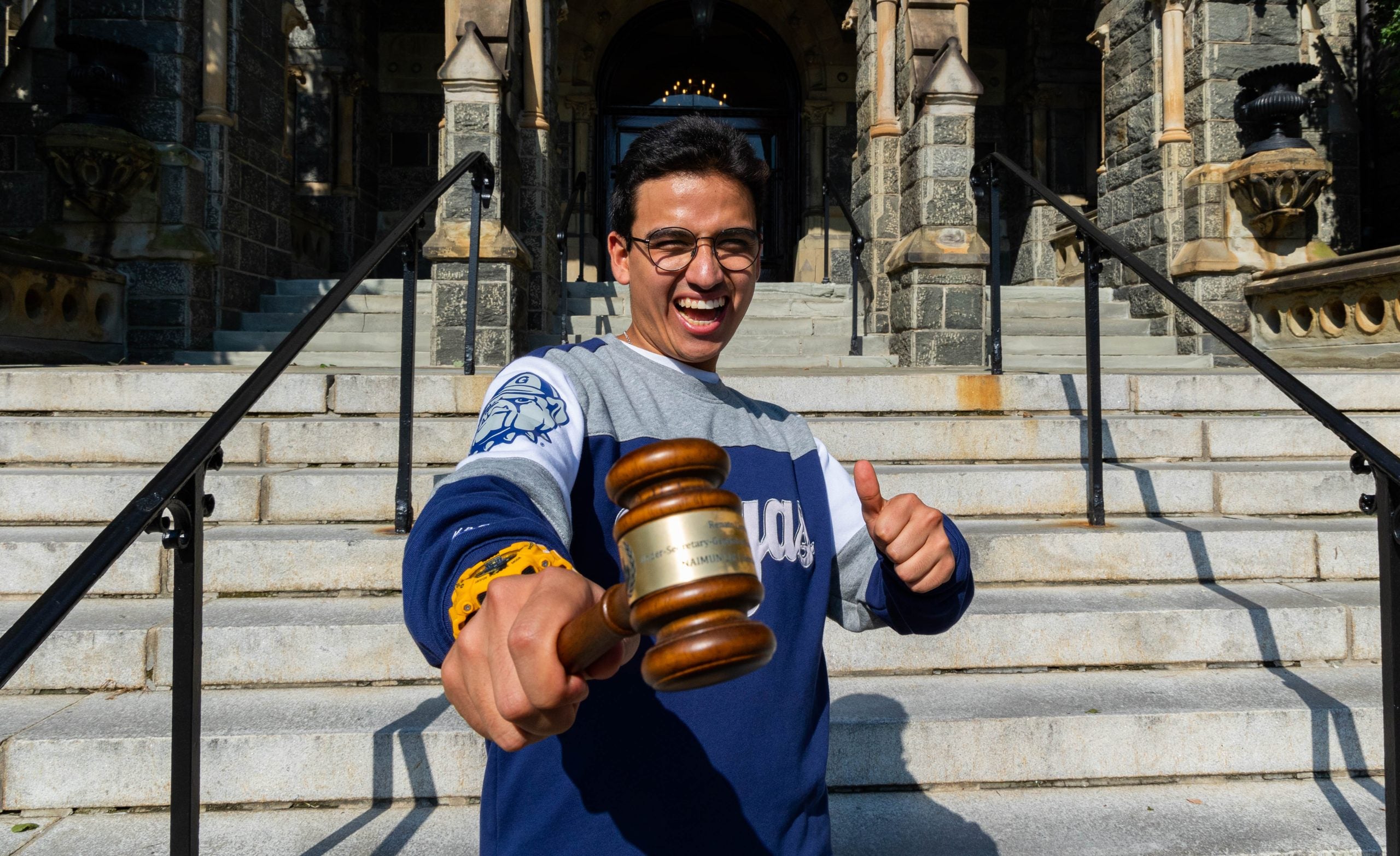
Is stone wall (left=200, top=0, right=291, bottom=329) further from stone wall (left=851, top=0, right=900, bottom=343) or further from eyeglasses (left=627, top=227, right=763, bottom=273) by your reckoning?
eyeglasses (left=627, top=227, right=763, bottom=273)

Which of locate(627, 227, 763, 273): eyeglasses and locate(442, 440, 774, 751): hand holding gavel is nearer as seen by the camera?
locate(442, 440, 774, 751): hand holding gavel

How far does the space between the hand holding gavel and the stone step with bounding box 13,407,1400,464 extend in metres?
3.36

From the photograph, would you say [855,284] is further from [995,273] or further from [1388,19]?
[1388,19]

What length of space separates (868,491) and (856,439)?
9.94ft

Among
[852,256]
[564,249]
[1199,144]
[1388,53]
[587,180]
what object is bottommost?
[852,256]

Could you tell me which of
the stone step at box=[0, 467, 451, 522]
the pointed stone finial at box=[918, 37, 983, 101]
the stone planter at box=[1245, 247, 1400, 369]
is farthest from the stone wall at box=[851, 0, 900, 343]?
the stone step at box=[0, 467, 451, 522]

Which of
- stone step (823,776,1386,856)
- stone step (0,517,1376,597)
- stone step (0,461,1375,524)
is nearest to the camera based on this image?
stone step (823,776,1386,856)

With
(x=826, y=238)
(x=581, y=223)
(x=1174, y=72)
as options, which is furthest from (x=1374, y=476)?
(x=581, y=223)

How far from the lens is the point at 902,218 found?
8.06 m

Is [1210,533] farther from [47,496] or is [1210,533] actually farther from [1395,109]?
[1395,109]

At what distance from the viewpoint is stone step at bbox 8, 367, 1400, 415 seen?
13.8ft

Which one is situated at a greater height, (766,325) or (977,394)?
(766,325)

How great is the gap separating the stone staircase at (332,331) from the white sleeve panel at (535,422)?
585cm

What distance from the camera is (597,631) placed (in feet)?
2.09
